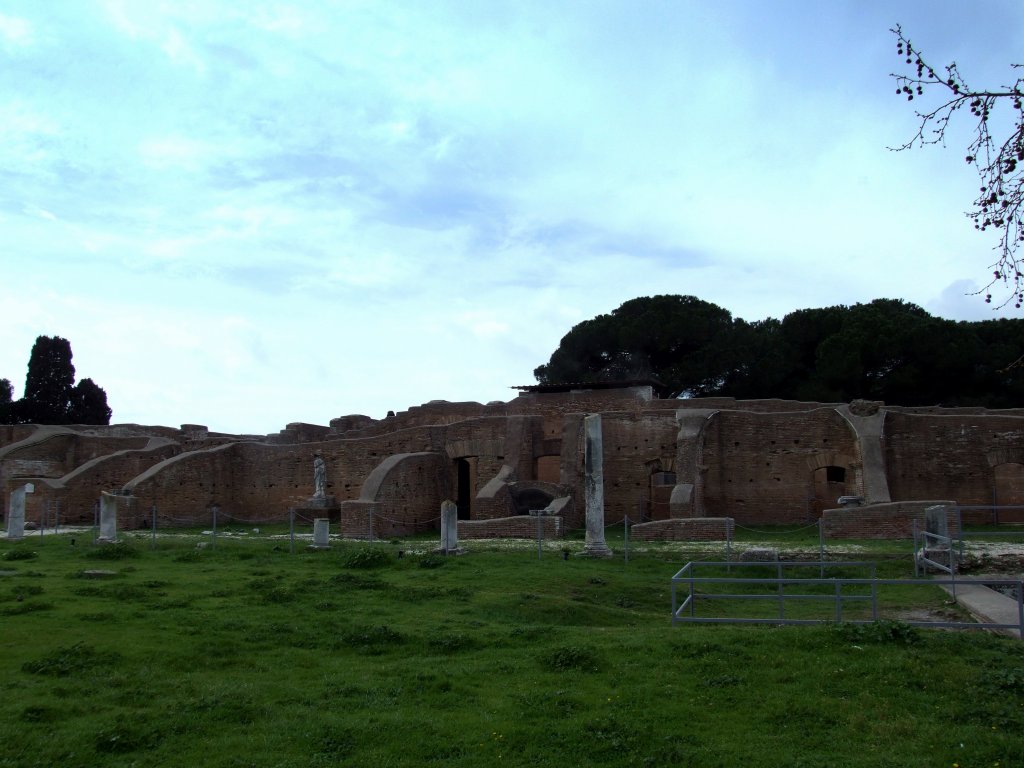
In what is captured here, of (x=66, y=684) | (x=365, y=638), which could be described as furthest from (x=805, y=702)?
(x=66, y=684)

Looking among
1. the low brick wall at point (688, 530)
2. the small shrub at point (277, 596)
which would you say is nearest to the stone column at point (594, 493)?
the low brick wall at point (688, 530)

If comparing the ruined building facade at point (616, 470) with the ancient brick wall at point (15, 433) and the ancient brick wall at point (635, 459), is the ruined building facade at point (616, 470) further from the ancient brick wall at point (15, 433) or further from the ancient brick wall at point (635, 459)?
the ancient brick wall at point (15, 433)

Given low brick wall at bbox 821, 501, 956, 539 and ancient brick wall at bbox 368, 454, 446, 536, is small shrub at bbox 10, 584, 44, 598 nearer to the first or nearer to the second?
ancient brick wall at bbox 368, 454, 446, 536

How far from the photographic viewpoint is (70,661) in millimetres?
9039

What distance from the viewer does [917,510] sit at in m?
19.1

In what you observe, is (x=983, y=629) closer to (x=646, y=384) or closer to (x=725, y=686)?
(x=725, y=686)

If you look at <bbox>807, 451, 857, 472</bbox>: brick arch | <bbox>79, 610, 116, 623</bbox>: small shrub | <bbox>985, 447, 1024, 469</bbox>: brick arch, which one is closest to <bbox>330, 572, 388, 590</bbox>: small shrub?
<bbox>79, 610, 116, 623</bbox>: small shrub

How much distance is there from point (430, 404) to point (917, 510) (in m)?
20.5

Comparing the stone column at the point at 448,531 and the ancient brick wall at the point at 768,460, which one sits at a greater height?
the ancient brick wall at the point at 768,460

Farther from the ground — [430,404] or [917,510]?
[430,404]

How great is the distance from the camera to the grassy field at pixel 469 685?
6961mm

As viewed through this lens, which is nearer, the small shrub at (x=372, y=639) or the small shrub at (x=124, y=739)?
the small shrub at (x=124, y=739)

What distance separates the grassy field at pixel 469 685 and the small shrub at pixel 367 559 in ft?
11.1

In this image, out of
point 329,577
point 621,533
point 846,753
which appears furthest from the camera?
point 621,533
